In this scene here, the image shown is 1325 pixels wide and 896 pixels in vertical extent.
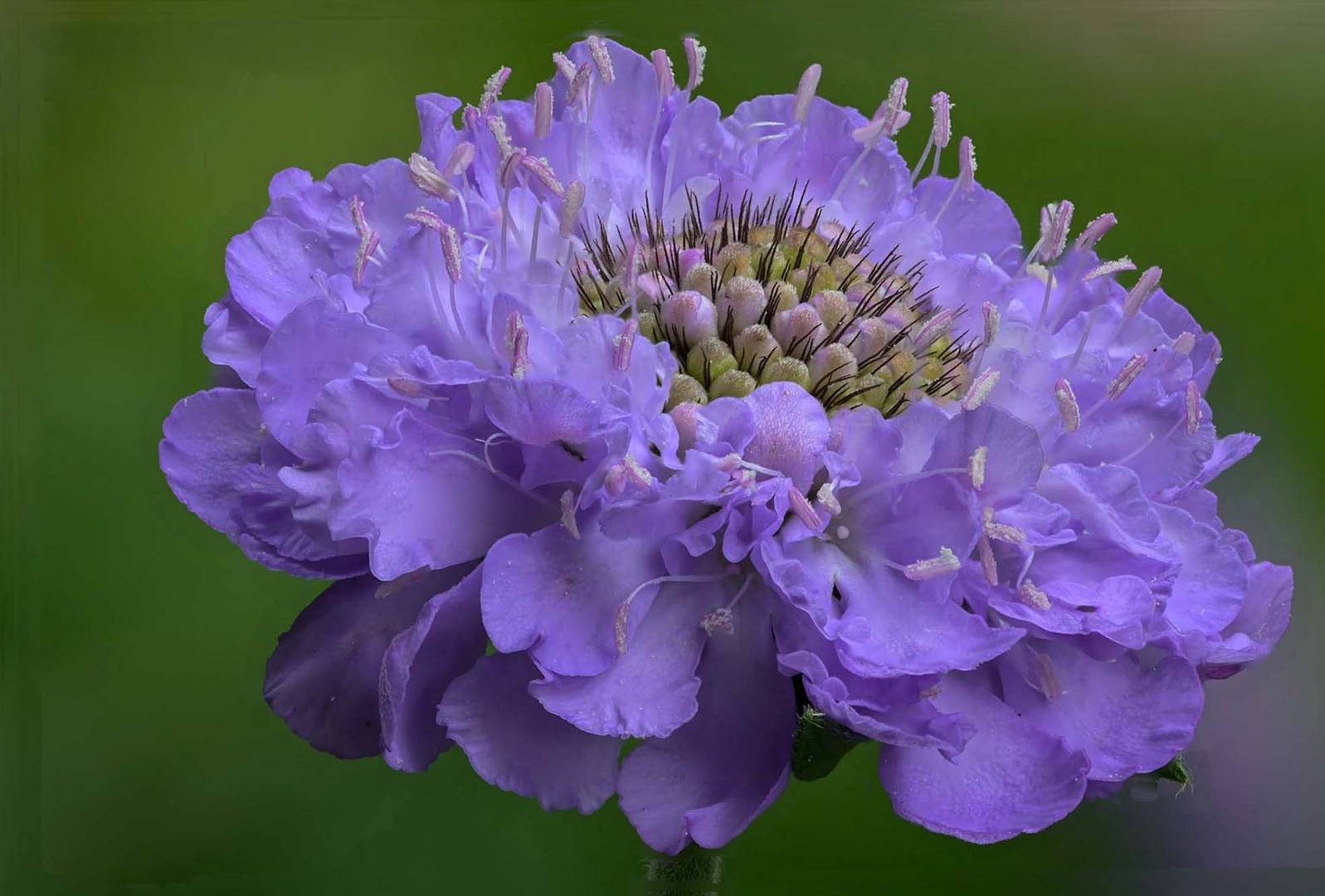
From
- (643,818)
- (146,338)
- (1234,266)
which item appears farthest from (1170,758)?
(146,338)

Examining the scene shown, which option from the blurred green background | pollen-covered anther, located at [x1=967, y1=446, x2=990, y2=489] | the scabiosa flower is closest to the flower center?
the scabiosa flower

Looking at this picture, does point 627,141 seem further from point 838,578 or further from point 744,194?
point 838,578

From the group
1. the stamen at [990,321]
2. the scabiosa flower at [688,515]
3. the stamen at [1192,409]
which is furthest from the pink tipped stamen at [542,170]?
the stamen at [1192,409]

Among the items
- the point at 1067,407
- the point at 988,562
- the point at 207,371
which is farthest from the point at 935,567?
the point at 207,371

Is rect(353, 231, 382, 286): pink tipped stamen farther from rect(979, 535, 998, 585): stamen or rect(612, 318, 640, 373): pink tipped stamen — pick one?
rect(979, 535, 998, 585): stamen

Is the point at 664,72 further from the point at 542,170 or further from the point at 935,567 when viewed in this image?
the point at 935,567

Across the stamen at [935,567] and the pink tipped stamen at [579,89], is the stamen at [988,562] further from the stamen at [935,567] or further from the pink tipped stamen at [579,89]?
the pink tipped stamen at [579,89]
